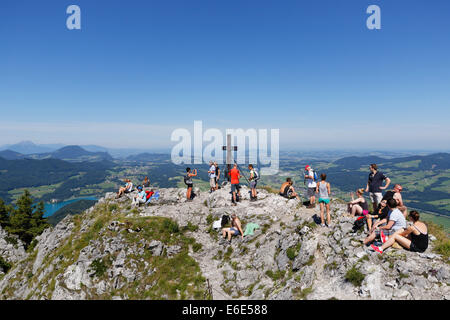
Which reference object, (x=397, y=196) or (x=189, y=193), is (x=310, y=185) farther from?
(x=189, y=193)

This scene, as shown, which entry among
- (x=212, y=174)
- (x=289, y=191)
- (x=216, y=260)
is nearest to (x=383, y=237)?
(x=289, y=191)

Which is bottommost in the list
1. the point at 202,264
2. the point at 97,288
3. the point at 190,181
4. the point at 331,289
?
the point at 97,288

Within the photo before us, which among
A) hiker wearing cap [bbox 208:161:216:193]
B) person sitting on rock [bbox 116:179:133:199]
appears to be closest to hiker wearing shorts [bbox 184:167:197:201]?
hiker wearing cap [bbox 208:161:216:193]

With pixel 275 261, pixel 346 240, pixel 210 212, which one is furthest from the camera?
pixel 210 212

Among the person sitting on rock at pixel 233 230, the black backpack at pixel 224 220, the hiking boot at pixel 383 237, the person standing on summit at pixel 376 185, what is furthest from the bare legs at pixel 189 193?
the hiking boot at pixel 383 237

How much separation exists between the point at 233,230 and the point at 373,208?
33.3ft

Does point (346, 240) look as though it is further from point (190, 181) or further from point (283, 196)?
point (190, 181)

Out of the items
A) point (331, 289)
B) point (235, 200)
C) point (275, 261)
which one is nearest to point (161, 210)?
point (235, 200)

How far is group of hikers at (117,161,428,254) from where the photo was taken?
923 centimetres

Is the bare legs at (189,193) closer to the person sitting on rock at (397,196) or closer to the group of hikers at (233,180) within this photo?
the group of hikers at (233,180)

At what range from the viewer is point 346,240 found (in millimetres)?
10898

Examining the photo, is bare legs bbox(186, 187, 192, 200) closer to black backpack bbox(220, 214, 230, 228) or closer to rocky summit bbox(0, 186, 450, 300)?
rocky summit bbox(0, 186, 450, 300)

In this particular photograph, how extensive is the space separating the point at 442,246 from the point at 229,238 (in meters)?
11.8

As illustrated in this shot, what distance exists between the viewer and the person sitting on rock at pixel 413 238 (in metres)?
8.91
